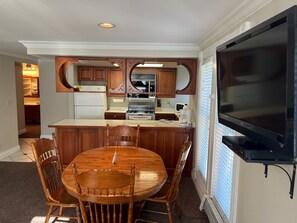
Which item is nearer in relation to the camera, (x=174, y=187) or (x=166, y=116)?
(x=174, y=187)

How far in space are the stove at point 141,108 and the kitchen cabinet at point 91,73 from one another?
1246 millimetres

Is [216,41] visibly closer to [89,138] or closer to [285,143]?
[285,143]

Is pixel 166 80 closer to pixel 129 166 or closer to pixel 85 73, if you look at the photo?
pixel 85 73

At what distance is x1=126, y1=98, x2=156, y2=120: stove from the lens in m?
5.85

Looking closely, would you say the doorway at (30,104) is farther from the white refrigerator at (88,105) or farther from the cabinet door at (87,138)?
the cabinet door at (87,138)

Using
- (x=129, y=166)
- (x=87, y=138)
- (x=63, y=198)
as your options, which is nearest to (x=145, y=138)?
(x=87, y=138)

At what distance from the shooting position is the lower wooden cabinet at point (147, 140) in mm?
3771

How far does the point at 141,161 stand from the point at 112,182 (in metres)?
0.96

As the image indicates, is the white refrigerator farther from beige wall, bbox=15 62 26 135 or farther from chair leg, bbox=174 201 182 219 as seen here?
chair leg, bbox=174 201 182 219

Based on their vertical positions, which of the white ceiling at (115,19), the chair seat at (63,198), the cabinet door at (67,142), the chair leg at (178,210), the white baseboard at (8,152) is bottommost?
the chair leg at (178,210)

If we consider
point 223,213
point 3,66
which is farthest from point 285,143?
point 3,66

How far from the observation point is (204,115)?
126 inches

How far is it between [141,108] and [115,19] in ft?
12.8

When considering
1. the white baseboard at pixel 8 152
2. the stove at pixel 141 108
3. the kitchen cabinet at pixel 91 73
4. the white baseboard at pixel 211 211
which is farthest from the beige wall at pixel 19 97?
the white baseboard at pixel 211 211
